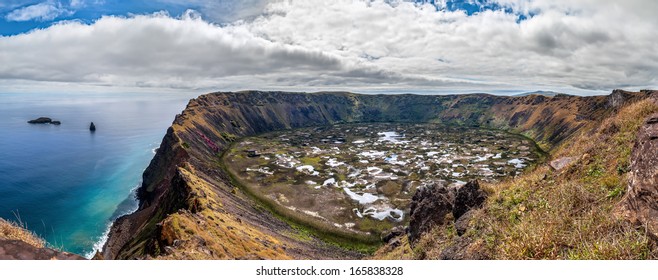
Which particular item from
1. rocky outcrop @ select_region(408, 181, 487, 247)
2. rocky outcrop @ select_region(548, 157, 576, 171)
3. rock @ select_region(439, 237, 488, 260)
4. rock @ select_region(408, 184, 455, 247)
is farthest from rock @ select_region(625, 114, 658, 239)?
rock @ select_region(408, 184, 455, 247)

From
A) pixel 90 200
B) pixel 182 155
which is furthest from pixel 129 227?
pixel 90 200

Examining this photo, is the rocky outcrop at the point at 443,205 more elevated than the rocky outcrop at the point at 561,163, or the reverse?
the rocky outcrop at the point at 561,163

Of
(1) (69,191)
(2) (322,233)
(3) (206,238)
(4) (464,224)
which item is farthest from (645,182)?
(1) (69,191)

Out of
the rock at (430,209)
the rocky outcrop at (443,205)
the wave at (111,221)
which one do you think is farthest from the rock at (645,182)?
the wave at (111,221)

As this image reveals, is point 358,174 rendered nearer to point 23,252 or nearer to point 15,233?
point 15,233

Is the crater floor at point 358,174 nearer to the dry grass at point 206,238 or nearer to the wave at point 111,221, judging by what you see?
the wave at point 111,221

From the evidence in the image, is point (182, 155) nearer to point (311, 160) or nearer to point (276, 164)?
point (276, 164)

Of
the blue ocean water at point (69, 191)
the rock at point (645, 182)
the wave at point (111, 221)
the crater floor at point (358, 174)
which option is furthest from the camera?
the crater floor at point (358, 174)
